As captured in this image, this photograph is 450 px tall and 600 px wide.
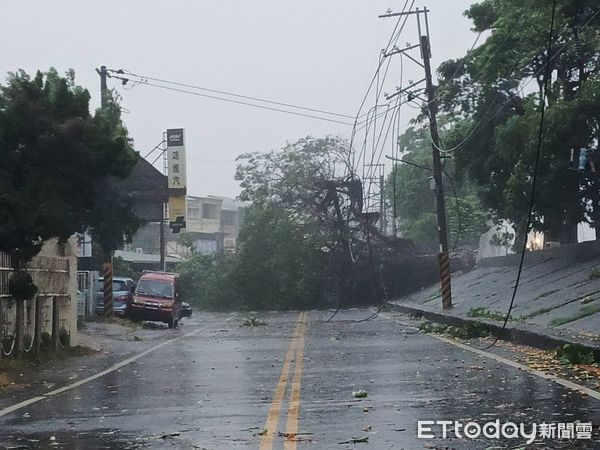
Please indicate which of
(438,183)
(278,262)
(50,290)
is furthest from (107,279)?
(278,262)

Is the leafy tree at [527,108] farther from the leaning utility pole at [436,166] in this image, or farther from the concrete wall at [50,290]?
the concrete wall at [50,290]

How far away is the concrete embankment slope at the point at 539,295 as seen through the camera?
948 inches

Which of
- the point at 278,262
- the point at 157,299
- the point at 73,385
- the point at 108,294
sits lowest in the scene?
the point at 73,385

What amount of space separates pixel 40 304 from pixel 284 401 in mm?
11538

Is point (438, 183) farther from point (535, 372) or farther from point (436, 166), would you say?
point (535, 372)

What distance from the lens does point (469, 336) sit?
26.4 metres

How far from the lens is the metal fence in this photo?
20.6 meters

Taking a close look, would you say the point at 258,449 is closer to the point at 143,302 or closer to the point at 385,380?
the point at 385,380

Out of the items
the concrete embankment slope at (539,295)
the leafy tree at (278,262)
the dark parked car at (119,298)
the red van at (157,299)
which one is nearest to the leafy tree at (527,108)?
the concrete embankment slope at (539,295)

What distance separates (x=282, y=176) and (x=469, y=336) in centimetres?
3572

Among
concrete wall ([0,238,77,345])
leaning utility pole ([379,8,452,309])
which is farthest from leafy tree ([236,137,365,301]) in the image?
concrete wall ([0,238,77,345])

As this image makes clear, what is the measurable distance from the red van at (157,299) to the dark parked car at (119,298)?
47cm

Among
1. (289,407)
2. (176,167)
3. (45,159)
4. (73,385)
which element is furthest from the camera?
(176,167)

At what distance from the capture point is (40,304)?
22.9 metres
